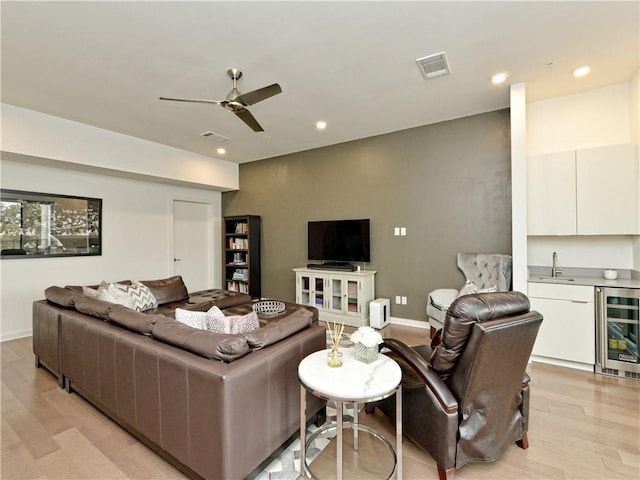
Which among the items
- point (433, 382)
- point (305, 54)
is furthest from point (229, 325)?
point (305, 54)

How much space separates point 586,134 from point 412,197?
1.95 metres

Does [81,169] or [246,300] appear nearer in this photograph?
[246,300]

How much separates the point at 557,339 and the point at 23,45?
17.6 ft

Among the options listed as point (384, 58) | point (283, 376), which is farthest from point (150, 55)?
point (283, 376)

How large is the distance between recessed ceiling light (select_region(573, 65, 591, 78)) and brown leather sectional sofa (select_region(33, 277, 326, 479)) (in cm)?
334

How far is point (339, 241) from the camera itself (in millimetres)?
4789

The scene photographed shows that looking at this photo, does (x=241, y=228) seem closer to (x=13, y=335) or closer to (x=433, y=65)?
(x=13, y=335)

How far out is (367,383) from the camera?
1447mm

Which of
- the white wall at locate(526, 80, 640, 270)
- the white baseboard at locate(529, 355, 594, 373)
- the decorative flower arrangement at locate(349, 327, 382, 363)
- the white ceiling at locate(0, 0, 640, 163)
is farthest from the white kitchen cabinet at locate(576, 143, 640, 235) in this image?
the decorative flower arrangement at locate(349, 327, 382, 363)

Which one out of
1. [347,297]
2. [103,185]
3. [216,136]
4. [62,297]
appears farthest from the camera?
[103,185]

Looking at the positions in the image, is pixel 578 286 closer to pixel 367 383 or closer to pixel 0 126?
pixel 367 383

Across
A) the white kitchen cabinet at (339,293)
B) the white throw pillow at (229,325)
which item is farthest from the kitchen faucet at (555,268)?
the white throw pillow at (229,325)

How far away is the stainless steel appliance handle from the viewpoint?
9.13 ft

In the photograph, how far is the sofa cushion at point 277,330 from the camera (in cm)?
167
